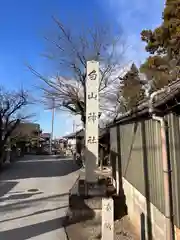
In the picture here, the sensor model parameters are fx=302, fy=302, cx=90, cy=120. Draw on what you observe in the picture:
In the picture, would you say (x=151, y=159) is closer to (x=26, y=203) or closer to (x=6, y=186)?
(x=26, y=203)

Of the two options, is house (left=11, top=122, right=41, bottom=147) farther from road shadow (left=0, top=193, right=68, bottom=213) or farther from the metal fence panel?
the metal fence panel

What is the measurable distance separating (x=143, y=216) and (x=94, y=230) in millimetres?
1647

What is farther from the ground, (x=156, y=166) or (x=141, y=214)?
(x=156, y=166)

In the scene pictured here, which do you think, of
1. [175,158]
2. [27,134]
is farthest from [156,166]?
[27,134]

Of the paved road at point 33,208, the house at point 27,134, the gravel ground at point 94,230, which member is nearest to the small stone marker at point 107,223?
the gravel ground at point 94,230

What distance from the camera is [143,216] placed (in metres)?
7.33

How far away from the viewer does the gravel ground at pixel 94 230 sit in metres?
7.62

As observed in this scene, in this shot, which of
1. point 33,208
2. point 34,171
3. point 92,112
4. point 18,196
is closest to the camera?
point 33,208

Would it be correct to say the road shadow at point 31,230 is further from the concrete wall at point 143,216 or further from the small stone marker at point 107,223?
the small stone marker at point 107,223

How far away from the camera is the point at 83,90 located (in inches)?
889

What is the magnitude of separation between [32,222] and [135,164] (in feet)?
11.5

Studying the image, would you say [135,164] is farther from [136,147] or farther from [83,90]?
[83,90]

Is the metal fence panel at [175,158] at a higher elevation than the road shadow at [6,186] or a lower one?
higher

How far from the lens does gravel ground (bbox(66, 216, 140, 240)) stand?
762 cm
